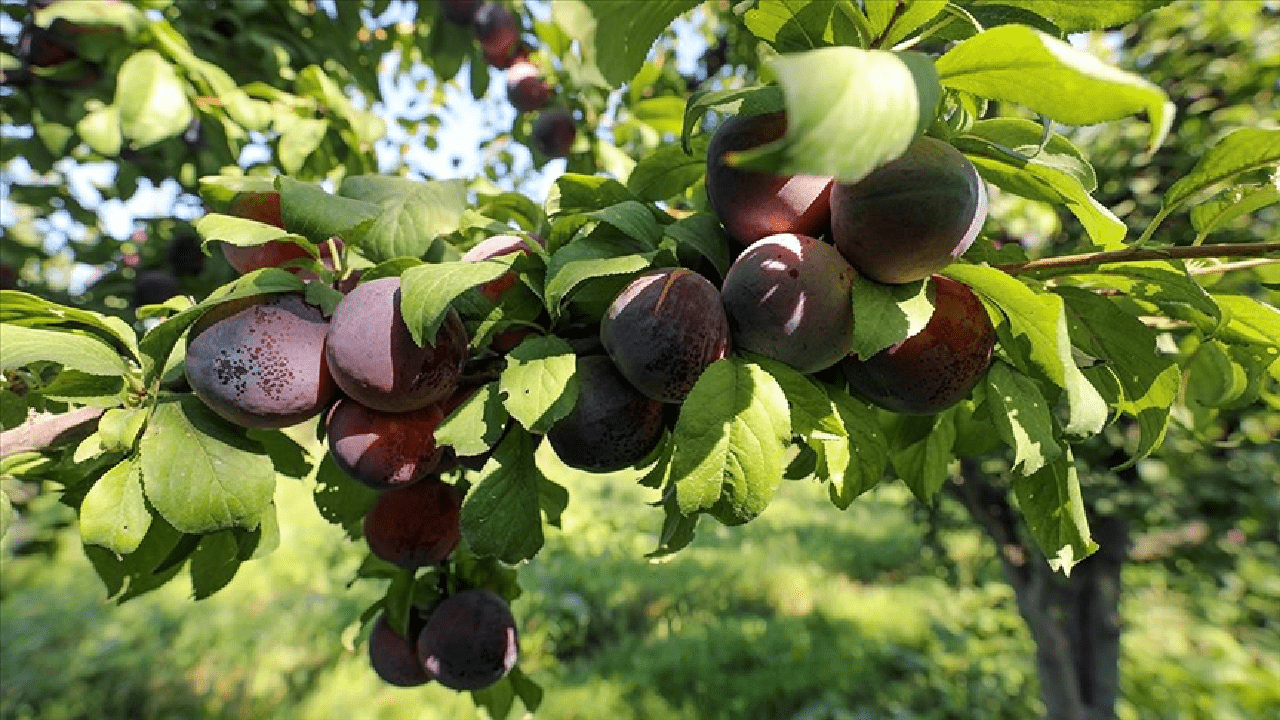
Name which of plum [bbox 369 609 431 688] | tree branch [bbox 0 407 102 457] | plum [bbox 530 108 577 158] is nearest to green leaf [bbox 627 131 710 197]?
tree branch [bbox 0 407 102 457]

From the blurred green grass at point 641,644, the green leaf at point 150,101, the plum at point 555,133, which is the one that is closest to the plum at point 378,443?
the green leaf at point 150,101

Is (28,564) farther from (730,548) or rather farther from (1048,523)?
(1048,523)

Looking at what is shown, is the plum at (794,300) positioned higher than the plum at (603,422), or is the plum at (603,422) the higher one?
the plum at (794,300)

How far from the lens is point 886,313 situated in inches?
21.3

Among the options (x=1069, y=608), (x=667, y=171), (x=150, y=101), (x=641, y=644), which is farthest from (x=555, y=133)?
(x=641, y=644)

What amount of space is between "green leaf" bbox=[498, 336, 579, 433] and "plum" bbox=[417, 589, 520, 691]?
0.55 m

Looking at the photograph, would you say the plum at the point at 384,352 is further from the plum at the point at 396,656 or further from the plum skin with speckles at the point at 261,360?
the plum at the point at 396,656

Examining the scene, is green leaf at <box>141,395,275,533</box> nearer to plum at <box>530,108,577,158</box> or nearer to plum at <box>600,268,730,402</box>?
plum at <box>600,268,730,402</box>

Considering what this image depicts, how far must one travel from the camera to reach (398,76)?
2.97m

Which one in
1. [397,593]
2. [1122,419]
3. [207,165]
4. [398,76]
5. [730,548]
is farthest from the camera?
[730,548]

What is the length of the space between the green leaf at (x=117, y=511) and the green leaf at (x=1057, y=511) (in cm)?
76

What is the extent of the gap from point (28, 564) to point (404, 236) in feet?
17.2

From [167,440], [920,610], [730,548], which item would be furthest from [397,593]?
[730,548]

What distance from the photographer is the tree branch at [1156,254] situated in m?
0.55
